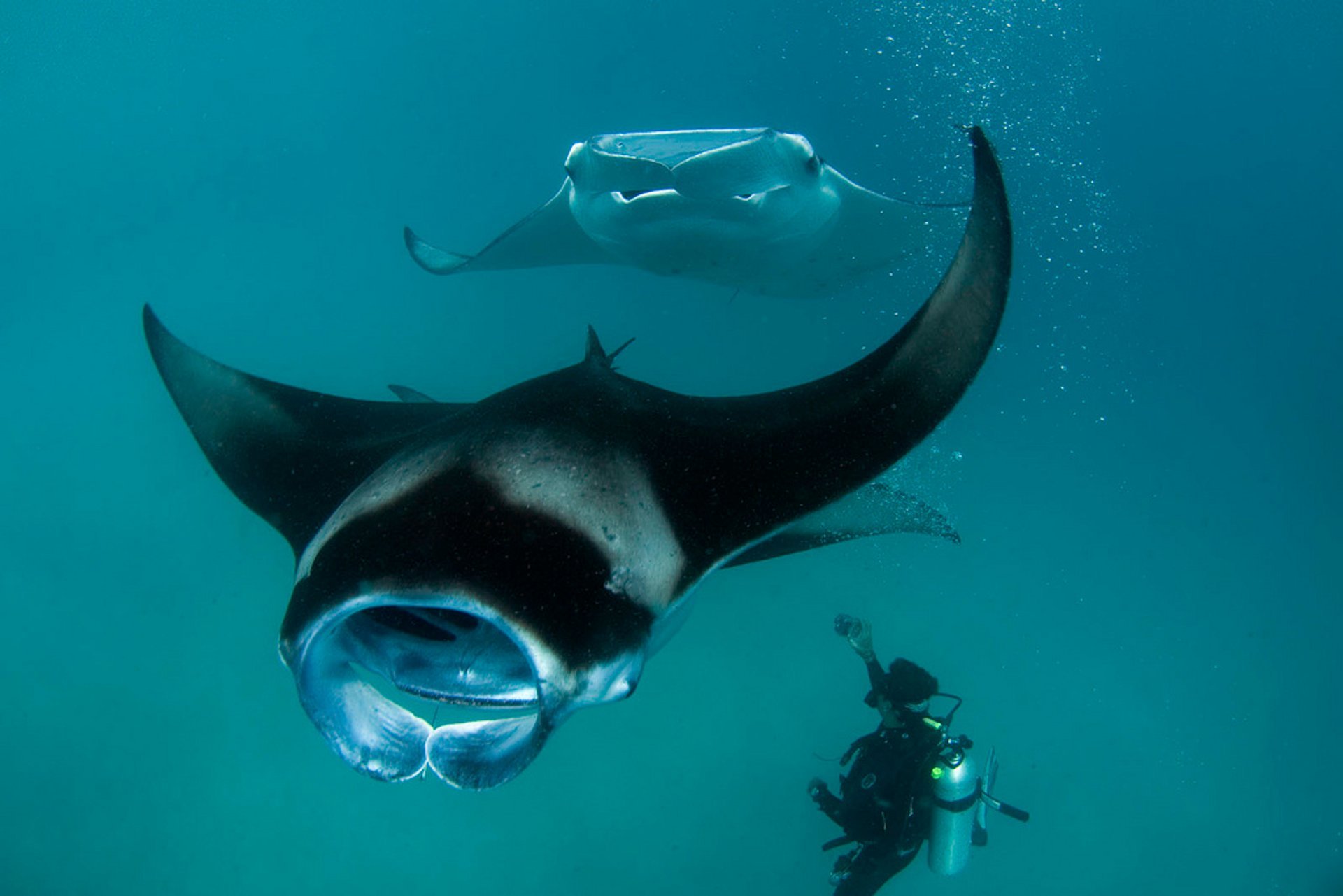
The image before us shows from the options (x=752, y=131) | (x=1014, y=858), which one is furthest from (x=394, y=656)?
(x=1014, y=858)

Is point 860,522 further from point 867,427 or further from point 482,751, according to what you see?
point 482,751

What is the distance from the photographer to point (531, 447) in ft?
5.02

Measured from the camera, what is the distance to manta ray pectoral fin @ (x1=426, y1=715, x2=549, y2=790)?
4.26 ft

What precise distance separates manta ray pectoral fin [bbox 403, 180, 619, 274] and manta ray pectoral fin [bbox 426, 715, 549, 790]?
428 centimetres

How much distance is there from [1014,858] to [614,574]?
1385 centimetres

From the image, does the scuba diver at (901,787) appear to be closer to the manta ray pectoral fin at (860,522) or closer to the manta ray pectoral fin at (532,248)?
the manta ray pectoral fin at (860,522)

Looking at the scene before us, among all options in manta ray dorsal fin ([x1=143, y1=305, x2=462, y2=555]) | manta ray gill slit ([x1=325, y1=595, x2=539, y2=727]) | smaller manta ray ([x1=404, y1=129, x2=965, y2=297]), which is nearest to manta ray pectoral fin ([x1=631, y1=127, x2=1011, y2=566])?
manta ray gill slit ([x1=325, y1=595, x2=539, y2=727])

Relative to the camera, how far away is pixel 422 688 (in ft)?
5.27

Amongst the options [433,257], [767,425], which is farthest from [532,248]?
[767,425]

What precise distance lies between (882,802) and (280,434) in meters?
5.17

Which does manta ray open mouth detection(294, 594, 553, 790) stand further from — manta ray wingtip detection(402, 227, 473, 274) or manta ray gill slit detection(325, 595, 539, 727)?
manta ray wingtip detection(402, 227, 473, 274)

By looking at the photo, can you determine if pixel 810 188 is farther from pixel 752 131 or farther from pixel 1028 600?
pixel 1028 600

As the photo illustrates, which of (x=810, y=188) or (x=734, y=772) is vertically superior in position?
(x=810, y=188)

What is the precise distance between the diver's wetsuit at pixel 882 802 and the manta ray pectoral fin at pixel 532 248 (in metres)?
4.21
